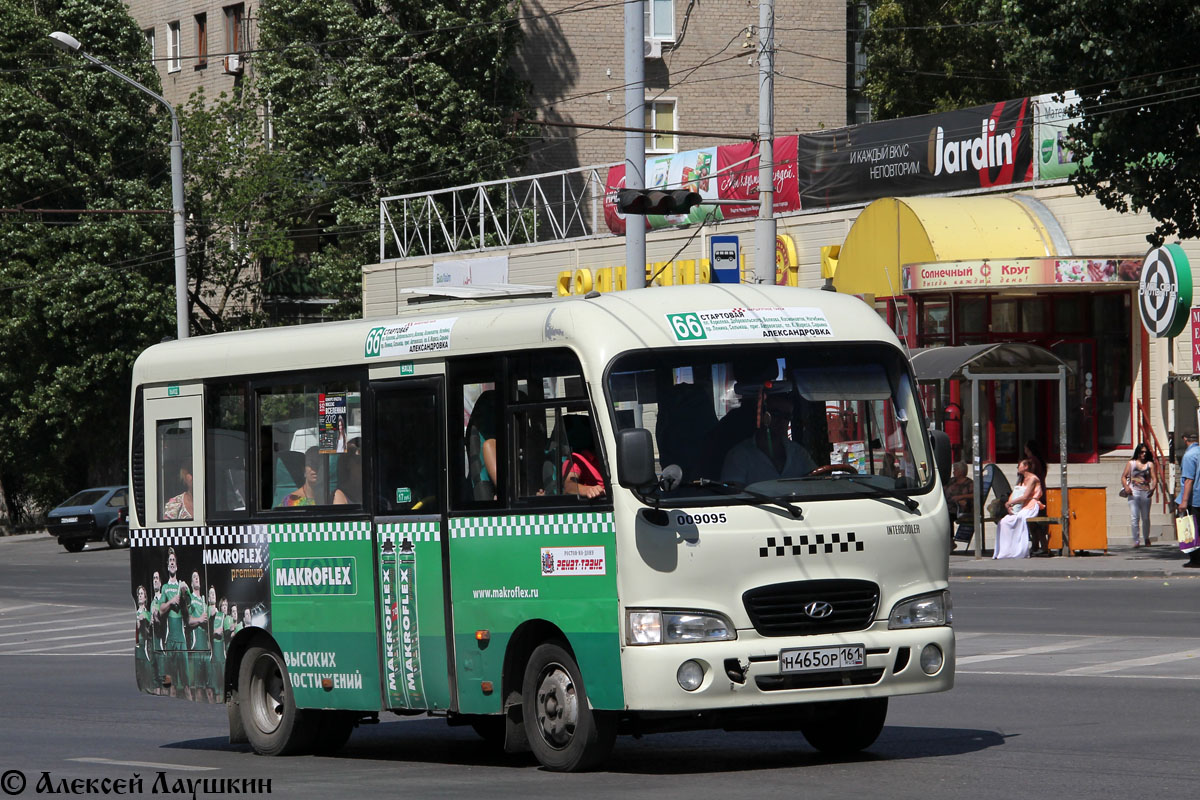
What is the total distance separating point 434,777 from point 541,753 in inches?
23.6

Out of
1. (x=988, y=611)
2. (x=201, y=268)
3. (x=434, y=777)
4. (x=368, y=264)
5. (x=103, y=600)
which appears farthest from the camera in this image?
(x=201, y=268)

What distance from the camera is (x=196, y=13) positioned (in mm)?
59594

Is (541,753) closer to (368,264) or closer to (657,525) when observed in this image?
(657,525)

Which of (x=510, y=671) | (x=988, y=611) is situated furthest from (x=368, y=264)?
(x=510, y=671)

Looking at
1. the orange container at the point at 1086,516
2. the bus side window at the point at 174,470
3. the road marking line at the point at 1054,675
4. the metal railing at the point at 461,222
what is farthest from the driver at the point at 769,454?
the metal railing at the point at 461,222

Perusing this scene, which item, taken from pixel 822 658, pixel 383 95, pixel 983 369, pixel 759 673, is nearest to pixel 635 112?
pixel 983 369

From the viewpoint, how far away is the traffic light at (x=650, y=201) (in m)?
20.6

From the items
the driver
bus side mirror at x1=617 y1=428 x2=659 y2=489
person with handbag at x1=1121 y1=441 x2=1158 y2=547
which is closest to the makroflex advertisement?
person with handbag at x1=1121 y1=441 x2=1158 y2=547

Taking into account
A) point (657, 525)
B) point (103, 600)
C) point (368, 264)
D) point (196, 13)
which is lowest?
point (103, 600)

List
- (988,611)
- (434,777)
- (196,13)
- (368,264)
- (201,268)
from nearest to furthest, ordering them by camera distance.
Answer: (434,777), (988,611), (368,264), (201,268), (196,13)

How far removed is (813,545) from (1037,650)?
7365 mm

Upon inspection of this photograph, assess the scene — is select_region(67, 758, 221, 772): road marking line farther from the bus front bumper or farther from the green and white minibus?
the bus front bumper

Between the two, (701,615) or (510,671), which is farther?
(510,671)

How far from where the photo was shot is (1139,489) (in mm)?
30438
